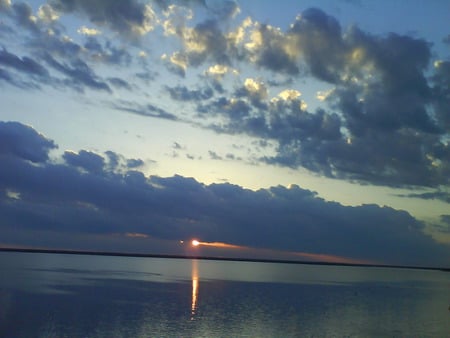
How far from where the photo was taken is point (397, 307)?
10819cm

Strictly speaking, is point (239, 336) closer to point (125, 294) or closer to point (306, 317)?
point (306, 317)

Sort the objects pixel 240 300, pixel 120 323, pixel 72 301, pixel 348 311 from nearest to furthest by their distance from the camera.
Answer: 1. pixel 120 323
2. pixel 72 301
3. pixel 348 311
4. pixel 240 300

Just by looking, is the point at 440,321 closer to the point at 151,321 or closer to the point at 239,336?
the point at 239,336

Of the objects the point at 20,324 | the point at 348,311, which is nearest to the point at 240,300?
the point at 348,311

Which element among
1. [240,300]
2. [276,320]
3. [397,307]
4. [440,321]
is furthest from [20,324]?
[397,307]

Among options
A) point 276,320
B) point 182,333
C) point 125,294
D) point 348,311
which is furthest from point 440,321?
point 125,294

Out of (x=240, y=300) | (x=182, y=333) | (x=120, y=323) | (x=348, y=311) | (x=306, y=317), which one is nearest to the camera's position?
(x=182, y=333)

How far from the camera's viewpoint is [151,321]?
68375 millimetres

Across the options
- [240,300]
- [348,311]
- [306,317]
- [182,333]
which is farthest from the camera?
[240,300]

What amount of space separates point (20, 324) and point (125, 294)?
47348mm

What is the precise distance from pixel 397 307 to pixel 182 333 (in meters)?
65.5

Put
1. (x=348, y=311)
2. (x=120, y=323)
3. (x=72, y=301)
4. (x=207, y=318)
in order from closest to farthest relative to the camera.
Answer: (x=120, y=323)
(x=207, y=318)
(x=72, y=301)
(x=348, y=311)

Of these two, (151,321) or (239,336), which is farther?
(151,321)

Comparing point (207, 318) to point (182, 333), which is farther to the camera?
point (207, 318)
